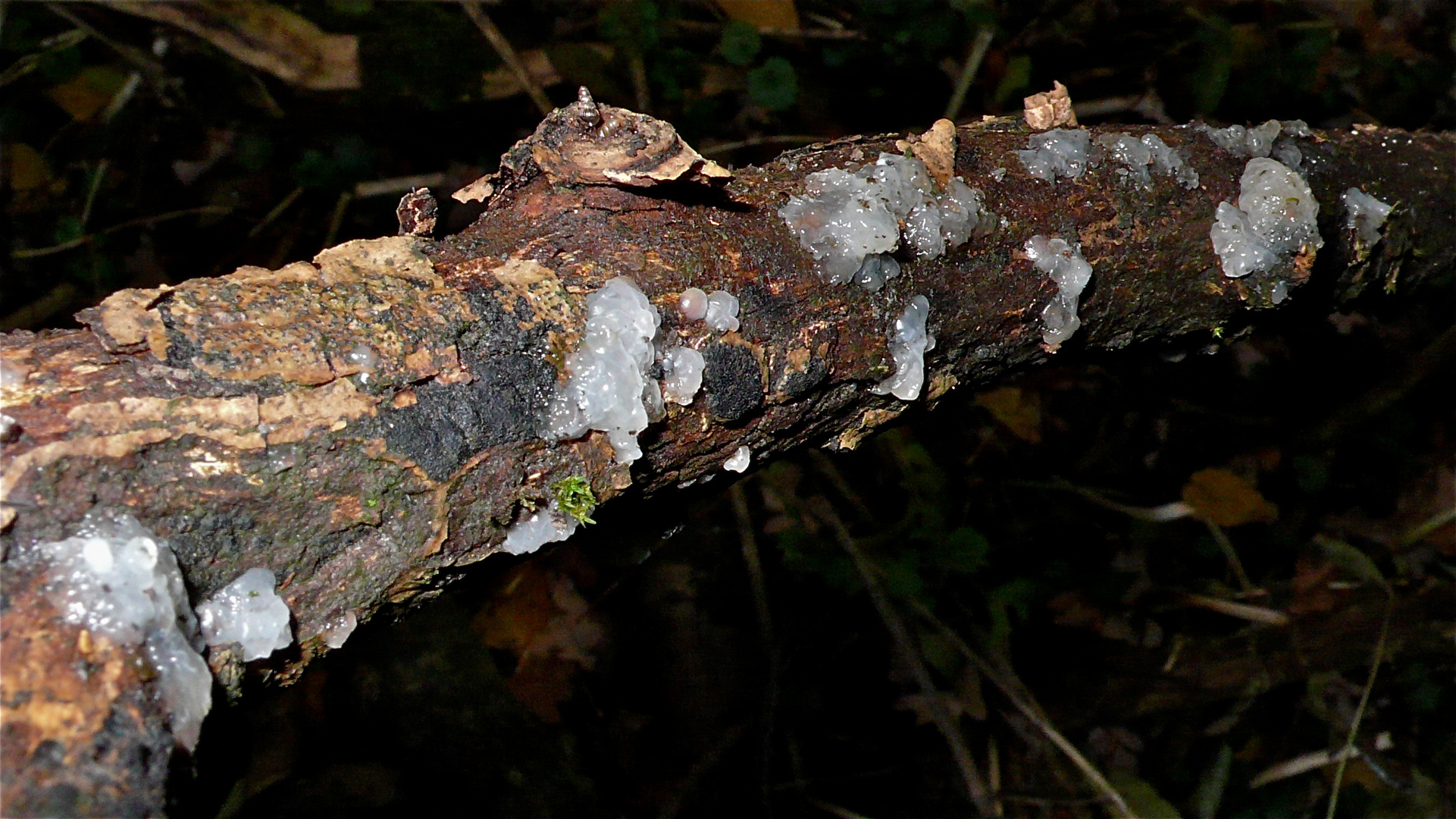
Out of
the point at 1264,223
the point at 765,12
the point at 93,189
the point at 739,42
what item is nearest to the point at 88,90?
the point at 93,189

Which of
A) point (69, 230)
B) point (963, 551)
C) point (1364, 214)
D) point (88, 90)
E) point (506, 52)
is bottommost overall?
point (963, 551)

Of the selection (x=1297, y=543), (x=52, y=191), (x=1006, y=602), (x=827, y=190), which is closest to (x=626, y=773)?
(x=1006, y=602)

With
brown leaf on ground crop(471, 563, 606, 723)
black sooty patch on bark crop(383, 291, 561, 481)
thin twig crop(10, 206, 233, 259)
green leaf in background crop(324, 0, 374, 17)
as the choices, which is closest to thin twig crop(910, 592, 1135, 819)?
brown leaf on ground crop(471, 563, 606, 723)

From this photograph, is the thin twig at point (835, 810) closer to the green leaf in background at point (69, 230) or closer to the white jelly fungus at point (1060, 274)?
the white jelly fungus at point (1060, 274)

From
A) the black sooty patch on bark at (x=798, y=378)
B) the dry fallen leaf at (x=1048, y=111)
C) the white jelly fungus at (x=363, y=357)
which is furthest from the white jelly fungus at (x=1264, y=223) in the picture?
the white jelly fungus at (x=363, y=357)

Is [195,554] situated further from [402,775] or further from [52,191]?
[52,191]

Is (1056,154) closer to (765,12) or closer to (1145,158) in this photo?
(1145,158)
